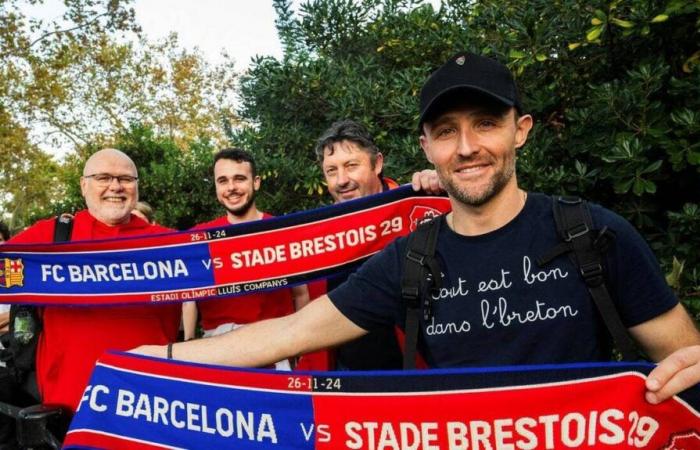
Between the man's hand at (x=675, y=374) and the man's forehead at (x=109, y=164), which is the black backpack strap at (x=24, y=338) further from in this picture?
the man's hand at (x=675, y=374)

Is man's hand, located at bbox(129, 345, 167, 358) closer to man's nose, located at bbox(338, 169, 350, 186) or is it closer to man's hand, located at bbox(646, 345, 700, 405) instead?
man's hand, located at bbox(646, 345, 700, 405)

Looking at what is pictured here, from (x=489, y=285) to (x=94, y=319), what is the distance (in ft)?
9.63

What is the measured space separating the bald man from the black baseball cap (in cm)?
270

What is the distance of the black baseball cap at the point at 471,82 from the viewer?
2111 mm

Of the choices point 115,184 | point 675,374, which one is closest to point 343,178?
point 115,184

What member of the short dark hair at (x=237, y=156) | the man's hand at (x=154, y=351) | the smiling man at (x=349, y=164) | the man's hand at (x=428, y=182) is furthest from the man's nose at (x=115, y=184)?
the man's hand at (x=428, y=182)

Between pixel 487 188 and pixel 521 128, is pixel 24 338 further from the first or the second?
pixel 521 128

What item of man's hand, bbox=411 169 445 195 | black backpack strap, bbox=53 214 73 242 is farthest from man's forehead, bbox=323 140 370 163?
black backpack strap, bbox=53 214 73 242

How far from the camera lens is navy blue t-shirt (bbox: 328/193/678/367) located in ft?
6.35

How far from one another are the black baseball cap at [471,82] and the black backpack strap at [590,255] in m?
0.44

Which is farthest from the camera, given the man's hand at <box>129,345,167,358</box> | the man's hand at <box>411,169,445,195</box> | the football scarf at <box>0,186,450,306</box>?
the football scarf at <box>0,186,450,306</box>

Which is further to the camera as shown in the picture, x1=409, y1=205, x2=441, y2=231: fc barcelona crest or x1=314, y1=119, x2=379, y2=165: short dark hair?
x1=314, y1=119, x2=379, y2=165: short dark hair

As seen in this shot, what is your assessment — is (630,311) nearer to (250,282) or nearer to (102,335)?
(250,282)

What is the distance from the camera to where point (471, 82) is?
2.12m
